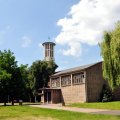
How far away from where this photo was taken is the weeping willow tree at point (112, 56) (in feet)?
95.9

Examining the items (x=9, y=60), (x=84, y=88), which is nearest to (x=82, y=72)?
(x=84, y=88)

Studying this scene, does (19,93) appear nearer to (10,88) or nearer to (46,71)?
(10,88)

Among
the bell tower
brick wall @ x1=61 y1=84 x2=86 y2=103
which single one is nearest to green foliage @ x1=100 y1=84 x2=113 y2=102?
brick wall @ x1=61 y1=84 x2=86 y2=103

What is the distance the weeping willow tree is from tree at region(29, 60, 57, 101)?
137 feet

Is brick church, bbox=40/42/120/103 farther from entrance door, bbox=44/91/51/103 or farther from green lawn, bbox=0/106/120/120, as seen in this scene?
green lawn, bbox=0/106/120/120

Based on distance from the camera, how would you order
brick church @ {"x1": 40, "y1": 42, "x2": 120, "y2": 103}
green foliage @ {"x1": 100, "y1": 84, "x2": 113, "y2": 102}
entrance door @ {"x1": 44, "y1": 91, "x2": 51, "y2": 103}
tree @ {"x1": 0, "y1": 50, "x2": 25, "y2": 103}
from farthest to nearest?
1. entrance door @ {"x1": 44, "y1": 91, "x2": 51, "y2": 103}
2. brick church @ {"x1": 40, "y1": 42, "x2": 120, "y2": 103}
3. green foliage @ {"x1": 100, "y1": 84, "x2": 113, "y2": 102}
4. tree @ {"x1": 0, "y1": 50, "x2": 25, "y2": 103}

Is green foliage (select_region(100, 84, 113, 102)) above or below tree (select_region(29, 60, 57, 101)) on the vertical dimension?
below

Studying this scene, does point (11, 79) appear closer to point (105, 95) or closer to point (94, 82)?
point (94, 82)

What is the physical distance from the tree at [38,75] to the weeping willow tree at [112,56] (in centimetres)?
4166

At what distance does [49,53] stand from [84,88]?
213ft

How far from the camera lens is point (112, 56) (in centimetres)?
2984

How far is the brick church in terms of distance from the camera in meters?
56.1

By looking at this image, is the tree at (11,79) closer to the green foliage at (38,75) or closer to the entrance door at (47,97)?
the entrance door at (47,97)

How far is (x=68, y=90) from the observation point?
199 ft
